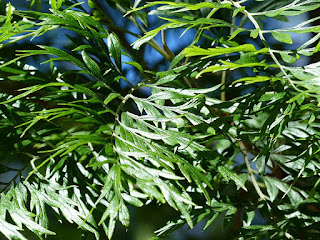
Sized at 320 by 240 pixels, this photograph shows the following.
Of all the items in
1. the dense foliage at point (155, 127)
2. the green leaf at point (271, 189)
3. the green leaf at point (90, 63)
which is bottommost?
the green leaf at point (271, 189)

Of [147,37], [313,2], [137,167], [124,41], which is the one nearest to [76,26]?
[147,37]

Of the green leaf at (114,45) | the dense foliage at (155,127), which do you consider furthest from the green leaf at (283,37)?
the green leaf at (114,45)

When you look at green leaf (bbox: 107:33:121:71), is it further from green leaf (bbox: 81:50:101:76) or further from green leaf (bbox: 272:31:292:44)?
green leaf (bbox: 272:31:292:44)

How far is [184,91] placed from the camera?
1.61ft

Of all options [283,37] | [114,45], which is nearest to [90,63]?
[114,45]

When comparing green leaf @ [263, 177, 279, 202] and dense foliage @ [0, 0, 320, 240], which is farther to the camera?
green leaf @ [263, 177, 279, 202]

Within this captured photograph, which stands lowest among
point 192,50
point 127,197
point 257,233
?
point 257,233

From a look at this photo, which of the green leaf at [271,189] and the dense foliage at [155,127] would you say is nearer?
the dense foliage at [155,127]

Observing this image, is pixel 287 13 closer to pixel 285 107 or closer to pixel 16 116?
pixel 285 107

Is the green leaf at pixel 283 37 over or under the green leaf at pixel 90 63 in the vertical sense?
under

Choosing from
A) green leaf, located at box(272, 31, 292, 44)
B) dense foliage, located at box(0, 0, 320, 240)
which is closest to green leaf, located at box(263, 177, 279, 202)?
dense foliage, located at box(0, 0, 320, 240)

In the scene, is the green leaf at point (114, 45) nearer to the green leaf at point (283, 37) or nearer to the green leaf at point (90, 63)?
the green leaf at point (90, 63)

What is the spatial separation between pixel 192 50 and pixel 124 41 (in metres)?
0.56

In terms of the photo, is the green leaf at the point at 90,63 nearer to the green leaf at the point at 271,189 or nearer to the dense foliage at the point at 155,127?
the dense foliage at the point at 155,127
